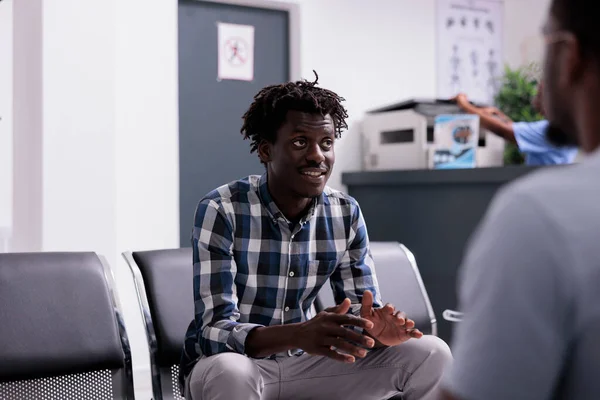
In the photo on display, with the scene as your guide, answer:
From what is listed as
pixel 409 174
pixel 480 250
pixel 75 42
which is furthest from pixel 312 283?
pixel 409 174

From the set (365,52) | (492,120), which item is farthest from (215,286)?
(365,52)

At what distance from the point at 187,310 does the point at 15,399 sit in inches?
16.6

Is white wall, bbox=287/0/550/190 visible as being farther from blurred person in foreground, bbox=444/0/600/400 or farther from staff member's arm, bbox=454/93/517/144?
blurred person in foreground, bbox=444/0/600/400

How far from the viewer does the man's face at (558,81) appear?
0.70m

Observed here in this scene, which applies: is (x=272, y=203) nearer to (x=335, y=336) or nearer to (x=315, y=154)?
(x=315, y=154)

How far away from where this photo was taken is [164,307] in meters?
1.91

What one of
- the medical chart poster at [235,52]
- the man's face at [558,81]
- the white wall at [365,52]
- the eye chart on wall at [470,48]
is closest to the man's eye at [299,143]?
the man's face at [558,81]

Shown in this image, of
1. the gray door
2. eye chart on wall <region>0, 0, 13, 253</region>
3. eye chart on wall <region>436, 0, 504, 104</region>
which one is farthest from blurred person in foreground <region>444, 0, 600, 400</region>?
eye chart on wall <region>0, 0, 13, 253</region>

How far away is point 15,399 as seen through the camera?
67.8 inches

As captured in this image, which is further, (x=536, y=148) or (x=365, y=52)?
(x=365, y=52)

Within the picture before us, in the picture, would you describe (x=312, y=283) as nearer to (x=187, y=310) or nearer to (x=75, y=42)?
(x=187, y=310)

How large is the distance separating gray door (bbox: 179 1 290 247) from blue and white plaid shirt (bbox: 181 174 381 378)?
2.02 metres

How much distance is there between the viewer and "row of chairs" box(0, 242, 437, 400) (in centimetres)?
174

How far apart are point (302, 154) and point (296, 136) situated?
0.15ft
